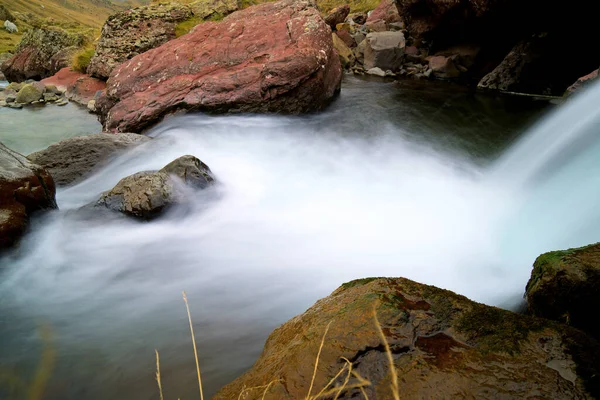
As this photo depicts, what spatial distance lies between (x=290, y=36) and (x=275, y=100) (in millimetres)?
2089

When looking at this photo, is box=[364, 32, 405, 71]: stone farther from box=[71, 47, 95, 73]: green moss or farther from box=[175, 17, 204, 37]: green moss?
box=[71, 47, 95, 73]: green moss

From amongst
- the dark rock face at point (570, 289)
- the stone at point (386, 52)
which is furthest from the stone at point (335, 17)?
the dark rock face at point (570, 289)

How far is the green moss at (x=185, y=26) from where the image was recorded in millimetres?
13895

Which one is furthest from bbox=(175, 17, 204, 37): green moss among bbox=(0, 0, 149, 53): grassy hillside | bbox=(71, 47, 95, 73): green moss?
bbox=(71, 47, 95, 73): green moss

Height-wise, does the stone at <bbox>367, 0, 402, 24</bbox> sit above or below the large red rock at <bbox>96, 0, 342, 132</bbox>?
above

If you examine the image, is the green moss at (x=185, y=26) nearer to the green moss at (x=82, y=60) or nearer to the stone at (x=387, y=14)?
the green moss at (x=82, y=60)

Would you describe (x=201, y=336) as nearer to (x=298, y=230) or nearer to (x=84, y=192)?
(x=298, y=230)

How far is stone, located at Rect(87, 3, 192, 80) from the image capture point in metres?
13.5

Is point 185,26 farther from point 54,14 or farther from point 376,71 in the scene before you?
point 54,14

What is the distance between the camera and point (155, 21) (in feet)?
45.3

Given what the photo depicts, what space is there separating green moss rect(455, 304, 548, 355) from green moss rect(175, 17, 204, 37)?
1487 centimetres

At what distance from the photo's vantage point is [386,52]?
17922mm

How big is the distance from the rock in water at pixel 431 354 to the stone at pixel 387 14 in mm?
27131

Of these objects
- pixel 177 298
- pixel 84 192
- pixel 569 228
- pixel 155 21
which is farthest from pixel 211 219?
pixel 155 21
